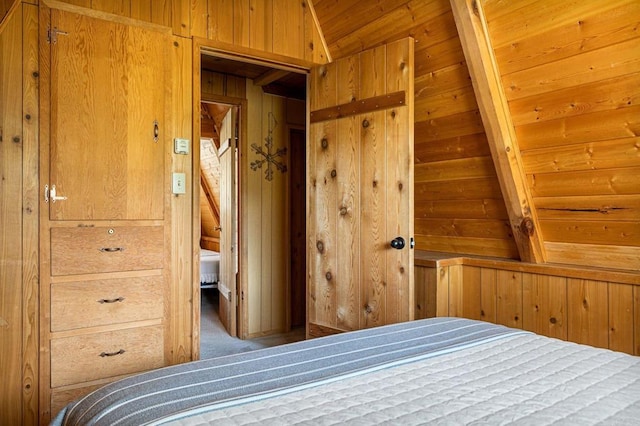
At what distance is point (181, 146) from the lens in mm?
2689

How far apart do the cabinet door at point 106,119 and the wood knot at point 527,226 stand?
6.61 feet

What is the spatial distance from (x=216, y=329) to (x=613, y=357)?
3733 millimetres

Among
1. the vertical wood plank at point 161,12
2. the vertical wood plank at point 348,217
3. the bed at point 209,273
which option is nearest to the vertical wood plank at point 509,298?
the vertical wood plank at point 348,217

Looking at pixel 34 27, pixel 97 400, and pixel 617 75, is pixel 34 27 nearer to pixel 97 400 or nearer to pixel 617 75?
pixel 97 400

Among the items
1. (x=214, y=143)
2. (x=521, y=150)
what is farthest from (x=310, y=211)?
(x=214, y=143)

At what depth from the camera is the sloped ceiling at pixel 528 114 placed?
6.76 feet

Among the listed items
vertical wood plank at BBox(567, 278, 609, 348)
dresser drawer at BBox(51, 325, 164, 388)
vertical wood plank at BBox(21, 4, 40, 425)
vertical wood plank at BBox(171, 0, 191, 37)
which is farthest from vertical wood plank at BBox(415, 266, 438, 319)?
vertical wood plank at BBox(21, 4, 40, 425)

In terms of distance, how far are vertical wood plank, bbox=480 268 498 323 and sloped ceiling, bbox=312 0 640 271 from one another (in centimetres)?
15

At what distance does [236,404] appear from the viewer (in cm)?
99

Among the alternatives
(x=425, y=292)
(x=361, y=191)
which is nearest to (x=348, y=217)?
(x=361, y=191)

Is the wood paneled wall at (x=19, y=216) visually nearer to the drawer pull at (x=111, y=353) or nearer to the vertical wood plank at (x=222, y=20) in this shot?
the drawer pull at (x=111, y=353)

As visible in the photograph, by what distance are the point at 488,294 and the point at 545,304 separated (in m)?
0.38

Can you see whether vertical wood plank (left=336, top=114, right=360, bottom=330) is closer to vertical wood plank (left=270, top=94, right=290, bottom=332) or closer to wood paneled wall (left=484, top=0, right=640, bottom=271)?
wood paneled wall (left=484, top=0, right=640, bottom=271)

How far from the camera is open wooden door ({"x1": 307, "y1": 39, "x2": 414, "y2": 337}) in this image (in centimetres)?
270
